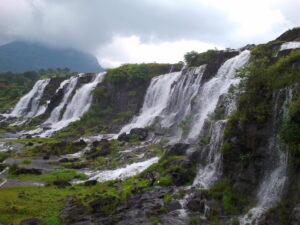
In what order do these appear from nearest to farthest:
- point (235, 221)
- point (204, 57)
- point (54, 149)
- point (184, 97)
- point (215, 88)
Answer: point (235, 221) < point (54, 149) < point (215, 88) < point (184, 97) < point (204, 57)

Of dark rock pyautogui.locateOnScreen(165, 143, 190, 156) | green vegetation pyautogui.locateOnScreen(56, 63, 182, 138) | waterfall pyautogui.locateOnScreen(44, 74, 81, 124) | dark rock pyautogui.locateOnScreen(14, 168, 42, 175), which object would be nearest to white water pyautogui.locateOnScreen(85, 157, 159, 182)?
dark rock pyautogui.locateOnScreen(165, 143, 190, 156)

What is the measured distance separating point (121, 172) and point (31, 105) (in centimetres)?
5471

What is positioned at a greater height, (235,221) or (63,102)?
(63,102)

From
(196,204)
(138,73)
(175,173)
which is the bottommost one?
(196,204)

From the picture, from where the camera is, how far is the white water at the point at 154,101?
44.3m

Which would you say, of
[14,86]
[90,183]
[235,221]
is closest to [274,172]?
[235,221]

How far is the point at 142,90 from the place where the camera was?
54906mm

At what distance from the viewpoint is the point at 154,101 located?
48.2 metres

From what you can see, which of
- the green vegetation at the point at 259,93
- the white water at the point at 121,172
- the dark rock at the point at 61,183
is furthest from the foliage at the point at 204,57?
the dark rock at the point at 61,183

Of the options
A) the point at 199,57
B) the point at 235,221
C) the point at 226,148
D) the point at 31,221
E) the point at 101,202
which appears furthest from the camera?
the point at 199,57

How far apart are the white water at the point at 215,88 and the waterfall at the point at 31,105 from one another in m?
42.2

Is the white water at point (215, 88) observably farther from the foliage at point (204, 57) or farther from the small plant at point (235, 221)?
the small plant at point (235, 221)

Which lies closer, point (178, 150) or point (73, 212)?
point (73, 212)

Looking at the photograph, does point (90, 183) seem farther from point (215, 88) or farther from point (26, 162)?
point (215, 88)
